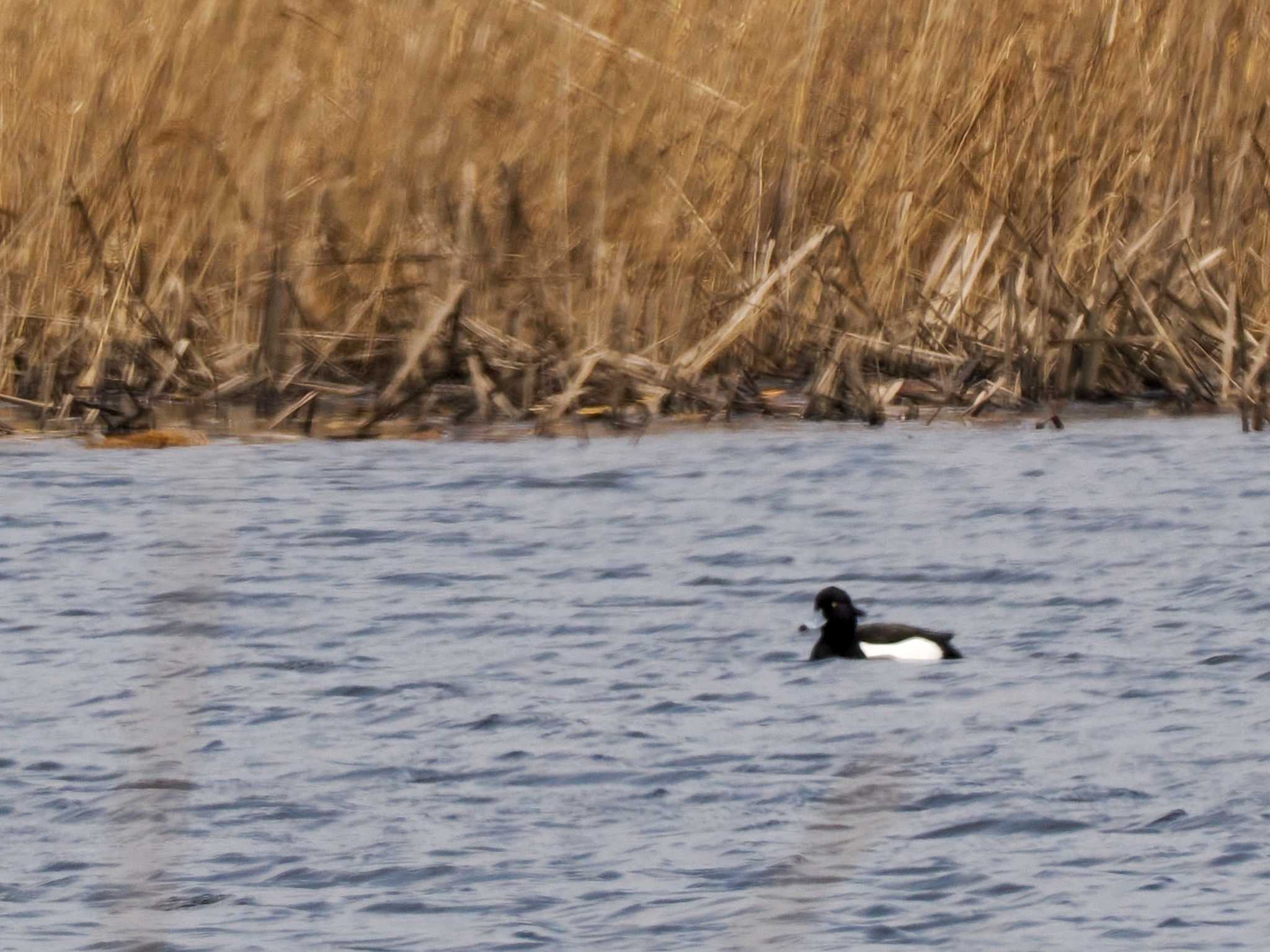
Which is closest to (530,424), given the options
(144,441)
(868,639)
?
(144,441)

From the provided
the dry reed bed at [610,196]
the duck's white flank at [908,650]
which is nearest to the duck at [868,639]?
the duck's white flank at [908,650]

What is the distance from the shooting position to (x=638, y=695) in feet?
16.9

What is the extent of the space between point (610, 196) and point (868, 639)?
2.92 meters

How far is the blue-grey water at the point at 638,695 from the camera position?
141 inches

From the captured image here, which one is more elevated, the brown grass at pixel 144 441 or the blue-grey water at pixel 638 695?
the brown grass at pixel 144 441

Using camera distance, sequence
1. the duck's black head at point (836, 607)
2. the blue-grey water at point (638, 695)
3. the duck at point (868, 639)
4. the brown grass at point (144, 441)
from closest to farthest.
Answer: the blue-grey water at point (638, 695) < the duck at point (868, 639) < the duck's black head at point (836, 607) < the brown grass at point (144, 441)

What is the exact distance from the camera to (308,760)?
4.63 m

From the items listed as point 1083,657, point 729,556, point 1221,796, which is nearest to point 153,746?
point 1221,796

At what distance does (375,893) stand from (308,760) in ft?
2.87

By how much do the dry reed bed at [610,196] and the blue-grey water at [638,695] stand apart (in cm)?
33

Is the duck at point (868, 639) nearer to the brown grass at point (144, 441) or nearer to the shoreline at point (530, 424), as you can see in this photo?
the shoreline at point (530, 424)

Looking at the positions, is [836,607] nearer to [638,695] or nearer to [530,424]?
[638,695]

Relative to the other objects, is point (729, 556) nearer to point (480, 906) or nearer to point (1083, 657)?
point (1083, 657)

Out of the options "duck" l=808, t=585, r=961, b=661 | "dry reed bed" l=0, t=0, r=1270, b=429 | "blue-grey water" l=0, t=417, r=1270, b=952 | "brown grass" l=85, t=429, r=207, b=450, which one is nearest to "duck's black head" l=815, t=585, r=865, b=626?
"duck" l=808, t=585, r=961, b=661
